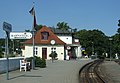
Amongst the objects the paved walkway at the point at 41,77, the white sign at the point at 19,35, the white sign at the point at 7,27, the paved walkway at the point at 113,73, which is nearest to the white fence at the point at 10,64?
the paved walkway at the point at 41,77

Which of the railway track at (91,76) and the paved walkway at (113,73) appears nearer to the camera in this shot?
the railway track at (91,76)

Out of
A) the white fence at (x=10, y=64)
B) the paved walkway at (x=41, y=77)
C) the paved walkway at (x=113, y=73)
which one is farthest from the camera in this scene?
the white fence at (x=10, y=64)

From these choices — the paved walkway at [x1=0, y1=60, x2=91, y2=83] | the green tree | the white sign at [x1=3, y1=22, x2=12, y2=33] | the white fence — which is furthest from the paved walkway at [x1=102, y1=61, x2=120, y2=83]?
the green tree

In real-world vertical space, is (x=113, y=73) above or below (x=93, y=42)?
below

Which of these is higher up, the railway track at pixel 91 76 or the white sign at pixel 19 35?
the white sign at pixel 19 35

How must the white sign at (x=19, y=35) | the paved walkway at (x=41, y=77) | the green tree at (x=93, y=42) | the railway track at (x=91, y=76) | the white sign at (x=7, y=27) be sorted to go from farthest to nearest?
the green tree at (x=93, y=42)
the railway track at (x=91, y=76)
the white sign at (x=19, y=35)
the paved walkway at (x=41, y=77)
the white sign at (x=7, y=27)

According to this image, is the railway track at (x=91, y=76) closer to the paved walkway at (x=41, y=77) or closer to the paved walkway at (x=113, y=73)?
the paved walkway at (x=41, y=77)

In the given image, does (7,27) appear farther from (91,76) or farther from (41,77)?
(91,76)

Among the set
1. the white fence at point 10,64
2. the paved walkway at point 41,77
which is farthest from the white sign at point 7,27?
the white fence at point 10,64

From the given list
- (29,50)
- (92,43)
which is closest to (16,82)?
(29,50)

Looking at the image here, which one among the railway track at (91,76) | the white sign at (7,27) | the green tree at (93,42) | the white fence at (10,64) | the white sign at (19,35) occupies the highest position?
the green tree at (93,42)

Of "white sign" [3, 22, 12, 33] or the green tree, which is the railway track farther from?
the green tree

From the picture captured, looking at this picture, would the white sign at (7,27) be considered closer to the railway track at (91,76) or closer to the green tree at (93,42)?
the railway track at (91,76)

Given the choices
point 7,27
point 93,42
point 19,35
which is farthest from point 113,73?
point 93,42
